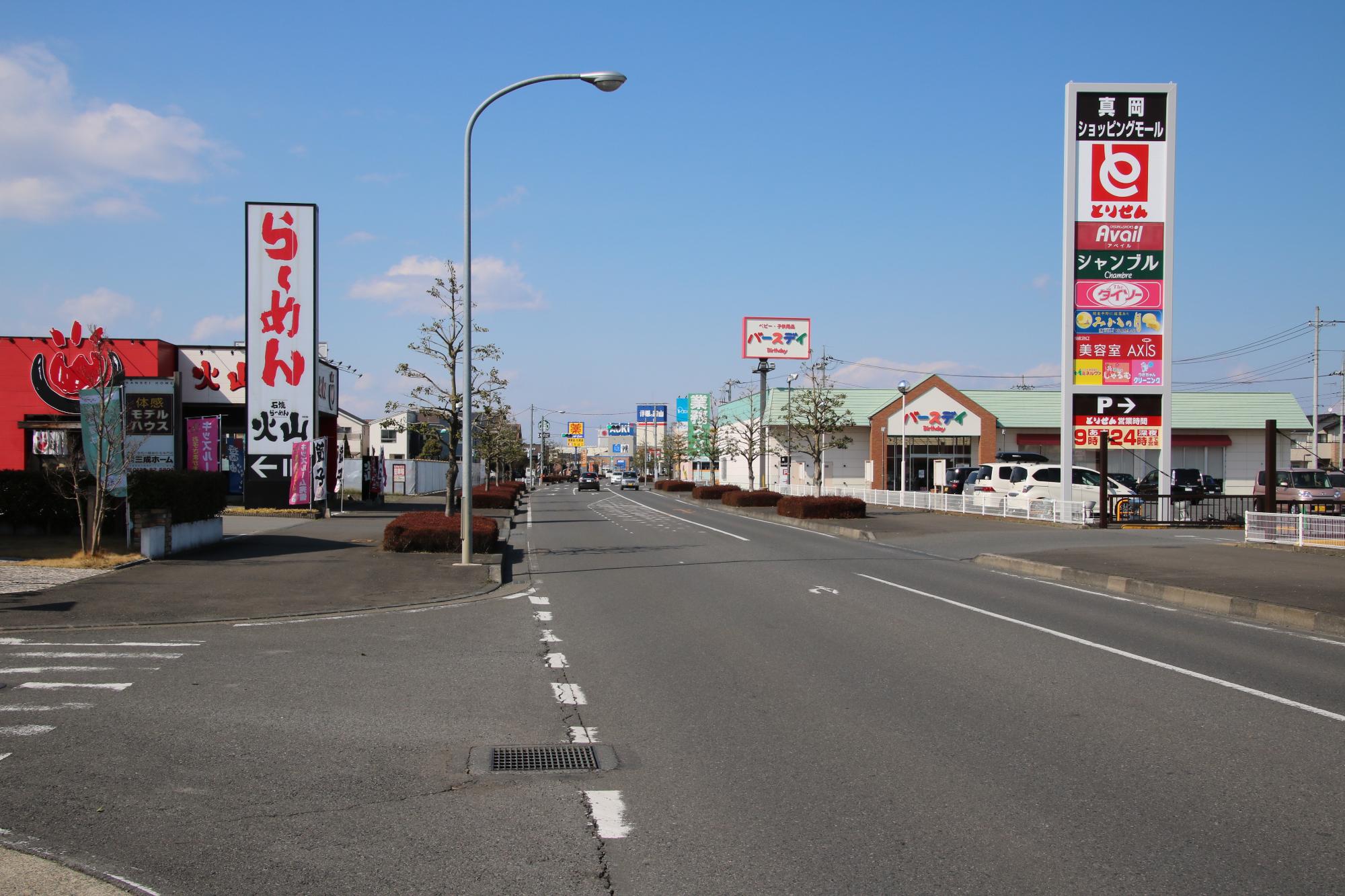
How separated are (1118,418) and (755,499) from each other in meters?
15.5

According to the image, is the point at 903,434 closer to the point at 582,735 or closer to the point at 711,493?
the point at 711,493

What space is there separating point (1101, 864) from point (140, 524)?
16655 millimetres

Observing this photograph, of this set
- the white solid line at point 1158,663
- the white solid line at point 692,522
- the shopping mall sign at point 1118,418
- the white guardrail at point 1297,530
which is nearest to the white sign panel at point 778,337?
the white solid line at point 692,522

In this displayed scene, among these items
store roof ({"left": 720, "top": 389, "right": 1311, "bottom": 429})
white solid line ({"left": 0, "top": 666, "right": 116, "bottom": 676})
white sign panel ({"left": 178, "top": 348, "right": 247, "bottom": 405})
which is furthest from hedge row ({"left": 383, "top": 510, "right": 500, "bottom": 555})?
store roof ({"left": 720, "top": 389, "right": 1311, "bottom": 429})

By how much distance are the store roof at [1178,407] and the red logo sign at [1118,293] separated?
28162 millimetres

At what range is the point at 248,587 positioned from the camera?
14336 millimetres

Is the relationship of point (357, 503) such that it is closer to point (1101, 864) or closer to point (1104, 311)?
point (1104, 311)

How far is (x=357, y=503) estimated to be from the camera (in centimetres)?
4238

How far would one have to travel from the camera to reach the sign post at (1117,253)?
3156 centimetres

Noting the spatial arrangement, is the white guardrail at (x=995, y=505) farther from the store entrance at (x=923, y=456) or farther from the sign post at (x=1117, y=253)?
the store entrance at (x=923, y=456)

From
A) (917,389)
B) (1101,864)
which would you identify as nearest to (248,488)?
(1101,864)

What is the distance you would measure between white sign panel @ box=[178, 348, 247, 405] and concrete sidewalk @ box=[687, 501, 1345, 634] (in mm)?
20647

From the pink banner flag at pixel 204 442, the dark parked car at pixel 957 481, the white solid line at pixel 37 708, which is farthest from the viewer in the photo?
the dark parked car at pixel 957 481

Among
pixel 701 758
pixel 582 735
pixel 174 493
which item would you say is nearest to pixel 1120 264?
pixel 174 493
